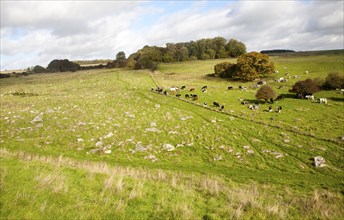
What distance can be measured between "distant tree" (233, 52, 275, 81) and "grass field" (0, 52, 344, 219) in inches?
499

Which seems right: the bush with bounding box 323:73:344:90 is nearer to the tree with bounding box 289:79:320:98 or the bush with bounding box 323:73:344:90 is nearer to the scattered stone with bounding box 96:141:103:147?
the tree with bounding box 289:79:320:98

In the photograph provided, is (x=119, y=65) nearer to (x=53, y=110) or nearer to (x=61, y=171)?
(x=53, y=110)

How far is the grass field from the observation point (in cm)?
1205

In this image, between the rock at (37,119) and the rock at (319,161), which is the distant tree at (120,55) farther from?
the rock at (319,161)

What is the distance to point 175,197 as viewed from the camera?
13.6 m

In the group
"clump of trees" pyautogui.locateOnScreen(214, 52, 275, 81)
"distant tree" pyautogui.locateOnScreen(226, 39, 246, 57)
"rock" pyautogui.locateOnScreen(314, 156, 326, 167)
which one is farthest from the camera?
"distant tree" pyautogui.locateOnScreen(226, 39, 246, 57)

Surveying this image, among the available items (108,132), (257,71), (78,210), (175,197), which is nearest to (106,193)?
(78,210)

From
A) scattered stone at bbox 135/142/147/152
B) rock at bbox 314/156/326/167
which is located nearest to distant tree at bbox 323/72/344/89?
rock at bbox 314/156/326/167

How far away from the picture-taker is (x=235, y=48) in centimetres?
12744

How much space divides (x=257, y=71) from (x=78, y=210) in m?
64.7

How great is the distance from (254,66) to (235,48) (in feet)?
211

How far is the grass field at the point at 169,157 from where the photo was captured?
1205 centimetres

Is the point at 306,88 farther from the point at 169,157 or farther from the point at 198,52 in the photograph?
the point at 198,52

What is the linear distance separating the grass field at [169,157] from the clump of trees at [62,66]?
114 metres
